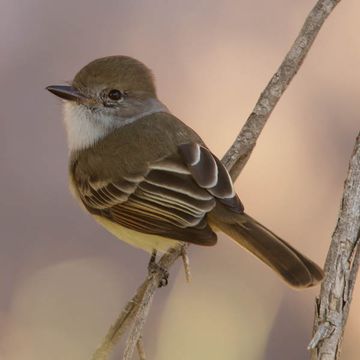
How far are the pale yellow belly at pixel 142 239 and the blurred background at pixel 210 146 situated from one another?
23.9 inches

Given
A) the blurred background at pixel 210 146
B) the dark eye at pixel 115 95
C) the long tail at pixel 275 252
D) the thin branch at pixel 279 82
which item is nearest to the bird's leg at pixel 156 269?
the long tail at pixel 275 252

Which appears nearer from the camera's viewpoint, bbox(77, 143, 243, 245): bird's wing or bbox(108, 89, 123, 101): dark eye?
bbox(77, 143, 243, 245): bird's wing

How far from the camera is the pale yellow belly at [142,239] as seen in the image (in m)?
3.66

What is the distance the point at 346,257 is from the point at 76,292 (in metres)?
1.74

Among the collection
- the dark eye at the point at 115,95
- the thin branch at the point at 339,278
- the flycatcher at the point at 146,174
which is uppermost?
the dark eye at the point at 115,95

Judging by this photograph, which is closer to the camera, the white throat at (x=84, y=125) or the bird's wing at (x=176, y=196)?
the bird's wing at (x=176, y=196)

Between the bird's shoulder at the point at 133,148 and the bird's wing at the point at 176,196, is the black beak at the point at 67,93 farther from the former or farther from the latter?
the bird's wing at the point at 176,196

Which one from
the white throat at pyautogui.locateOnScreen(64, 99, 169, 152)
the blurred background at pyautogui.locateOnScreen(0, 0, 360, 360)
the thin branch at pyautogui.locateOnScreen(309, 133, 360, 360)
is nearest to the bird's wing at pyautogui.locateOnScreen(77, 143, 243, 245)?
the white throat at pyautogui.locateOnScreen(64, 99, 169, 152)

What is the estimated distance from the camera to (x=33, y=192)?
15.2 ft

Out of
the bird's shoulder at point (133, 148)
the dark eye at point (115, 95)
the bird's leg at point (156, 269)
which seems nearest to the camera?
the bird's leg at point (156, 269)

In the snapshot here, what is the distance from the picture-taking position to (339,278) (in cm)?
297

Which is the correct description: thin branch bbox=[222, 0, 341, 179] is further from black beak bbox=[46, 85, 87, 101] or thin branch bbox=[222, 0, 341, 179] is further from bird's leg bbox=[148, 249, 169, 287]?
black beak bbox=[46, 85, 87, 101]

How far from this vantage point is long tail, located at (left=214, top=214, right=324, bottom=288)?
3.24 metres

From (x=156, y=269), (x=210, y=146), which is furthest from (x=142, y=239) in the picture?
(x=210, y=146)
